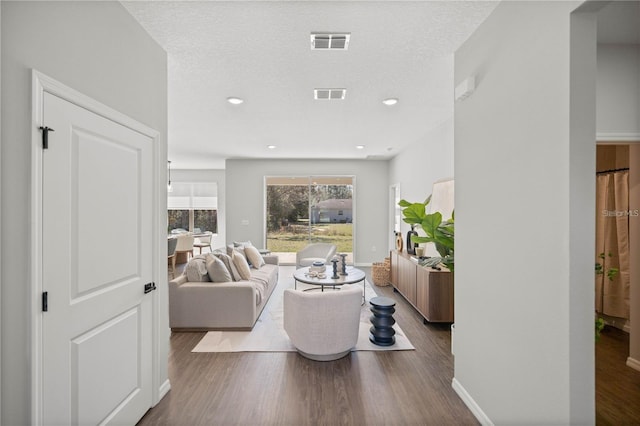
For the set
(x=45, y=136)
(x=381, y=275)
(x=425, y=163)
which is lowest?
(x=381, y=275)

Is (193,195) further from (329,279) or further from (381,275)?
(329,279)

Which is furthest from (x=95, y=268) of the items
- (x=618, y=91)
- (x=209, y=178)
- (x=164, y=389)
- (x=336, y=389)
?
(x=209, y=178)

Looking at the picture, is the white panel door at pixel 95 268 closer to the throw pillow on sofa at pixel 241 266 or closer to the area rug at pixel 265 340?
the area rug at pixel 265 340

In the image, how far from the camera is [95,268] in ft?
5.34

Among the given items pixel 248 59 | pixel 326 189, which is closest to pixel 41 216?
pixel 248 59

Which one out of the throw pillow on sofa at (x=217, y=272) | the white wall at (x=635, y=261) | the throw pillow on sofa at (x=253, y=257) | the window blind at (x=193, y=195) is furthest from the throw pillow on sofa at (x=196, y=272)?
the window blind at (x=193, y=195)

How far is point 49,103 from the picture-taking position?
134cm

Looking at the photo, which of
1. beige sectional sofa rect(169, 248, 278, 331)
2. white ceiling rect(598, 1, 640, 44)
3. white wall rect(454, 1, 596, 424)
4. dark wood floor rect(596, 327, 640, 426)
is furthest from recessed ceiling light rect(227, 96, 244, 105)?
dark wood floor rect(596, 327, 640, 426)

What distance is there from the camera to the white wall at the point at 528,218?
4.38 feet

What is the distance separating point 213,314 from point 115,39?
9.34 ft

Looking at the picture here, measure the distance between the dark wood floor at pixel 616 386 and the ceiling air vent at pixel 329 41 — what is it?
3.15m

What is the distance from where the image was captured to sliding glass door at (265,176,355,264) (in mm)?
7516

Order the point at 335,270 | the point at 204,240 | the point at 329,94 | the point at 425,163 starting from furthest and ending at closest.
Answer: the point at 204,240, the point at 425,163, the point at 335,270, the point at 329,94

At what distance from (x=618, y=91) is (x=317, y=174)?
5.77 meters
